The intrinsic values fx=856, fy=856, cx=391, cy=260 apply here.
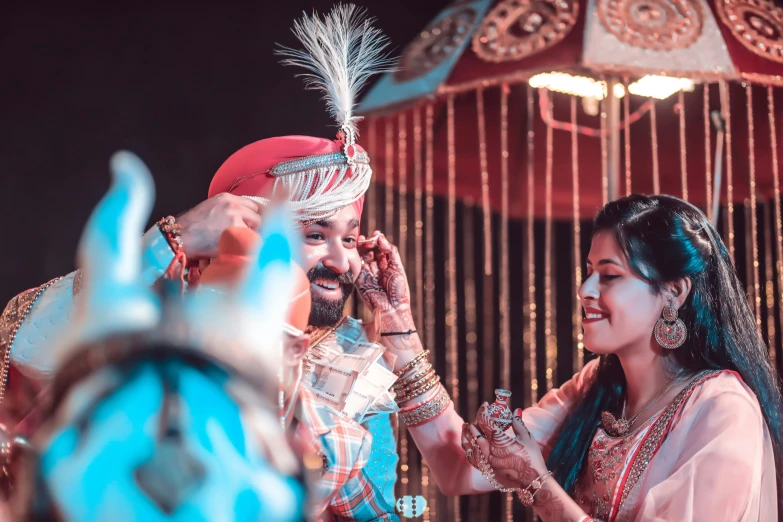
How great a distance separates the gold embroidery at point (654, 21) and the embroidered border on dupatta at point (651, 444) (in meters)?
1.37

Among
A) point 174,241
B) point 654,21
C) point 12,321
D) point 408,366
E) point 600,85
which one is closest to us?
point 174,241

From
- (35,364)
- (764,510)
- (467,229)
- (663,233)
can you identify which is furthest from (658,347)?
(467,229)

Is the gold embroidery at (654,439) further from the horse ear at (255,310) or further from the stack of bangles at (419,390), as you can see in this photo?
the horse ear at (255,310)

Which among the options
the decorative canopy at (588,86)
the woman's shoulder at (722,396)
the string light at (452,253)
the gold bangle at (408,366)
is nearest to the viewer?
the woman's shoulder at (722,396)

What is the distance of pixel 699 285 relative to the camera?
187 centimetres

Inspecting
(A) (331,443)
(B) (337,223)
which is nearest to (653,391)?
(B) (337,223)

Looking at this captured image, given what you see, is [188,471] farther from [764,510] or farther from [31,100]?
[31,100]

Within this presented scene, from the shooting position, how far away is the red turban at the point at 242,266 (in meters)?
0.94

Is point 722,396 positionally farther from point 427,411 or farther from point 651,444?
point 427,411

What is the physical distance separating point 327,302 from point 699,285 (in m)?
0.81

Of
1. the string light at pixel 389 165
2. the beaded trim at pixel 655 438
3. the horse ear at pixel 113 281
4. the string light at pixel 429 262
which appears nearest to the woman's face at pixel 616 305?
the beaded trim at pixel 655 438

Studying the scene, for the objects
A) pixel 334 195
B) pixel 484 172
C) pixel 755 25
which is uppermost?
pixel 755 25

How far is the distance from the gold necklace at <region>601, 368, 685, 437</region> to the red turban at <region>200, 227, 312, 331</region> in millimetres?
1113

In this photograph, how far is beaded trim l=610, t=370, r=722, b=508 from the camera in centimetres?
176
